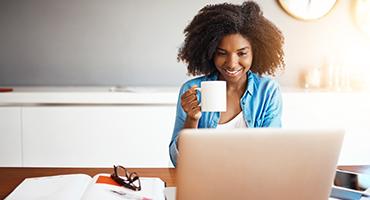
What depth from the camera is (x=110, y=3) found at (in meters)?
3.04

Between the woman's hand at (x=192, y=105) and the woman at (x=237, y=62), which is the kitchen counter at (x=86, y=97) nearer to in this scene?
the woman at (x=237, y=62)

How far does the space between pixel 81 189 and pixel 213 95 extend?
0.45 meters

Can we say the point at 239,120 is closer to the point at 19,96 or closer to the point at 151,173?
the point at 151,173

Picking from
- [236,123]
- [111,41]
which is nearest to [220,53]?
[236,123]

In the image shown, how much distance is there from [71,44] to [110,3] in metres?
0.39

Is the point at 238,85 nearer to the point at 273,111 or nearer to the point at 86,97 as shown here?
the point at 273,111

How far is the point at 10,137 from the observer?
8.73ft

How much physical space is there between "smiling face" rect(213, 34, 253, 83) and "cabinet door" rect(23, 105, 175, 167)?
1.11 m

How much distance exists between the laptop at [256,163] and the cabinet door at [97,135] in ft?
5.99

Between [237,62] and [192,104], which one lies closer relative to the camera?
[192,104]

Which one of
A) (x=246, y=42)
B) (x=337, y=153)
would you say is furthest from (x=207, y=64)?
(x=337, y=153)

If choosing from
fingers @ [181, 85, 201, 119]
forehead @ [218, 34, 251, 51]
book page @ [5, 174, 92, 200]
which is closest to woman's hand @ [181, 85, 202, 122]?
fingers @ [181, 85, 201, 119]

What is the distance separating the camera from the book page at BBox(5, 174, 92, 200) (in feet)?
3.84

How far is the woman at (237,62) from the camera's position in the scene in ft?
5.11
